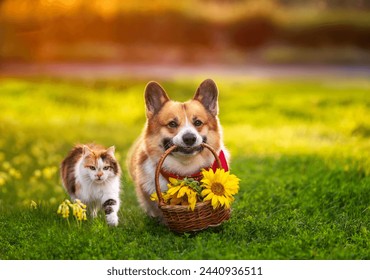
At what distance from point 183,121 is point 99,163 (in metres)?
0.67

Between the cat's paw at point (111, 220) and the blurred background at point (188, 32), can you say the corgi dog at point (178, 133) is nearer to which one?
the cat's paw at point (111, 220)

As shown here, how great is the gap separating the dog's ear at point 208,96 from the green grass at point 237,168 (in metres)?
0.85

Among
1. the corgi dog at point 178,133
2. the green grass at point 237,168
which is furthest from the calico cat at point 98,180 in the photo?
the corgi dog at point 178,133

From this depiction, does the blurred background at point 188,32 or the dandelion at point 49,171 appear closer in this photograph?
the dandelion at point 49,171

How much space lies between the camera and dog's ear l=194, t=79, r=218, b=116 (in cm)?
416

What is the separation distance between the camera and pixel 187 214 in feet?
13.0

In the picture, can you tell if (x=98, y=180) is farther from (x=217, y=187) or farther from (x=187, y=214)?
(x=217, y=187)

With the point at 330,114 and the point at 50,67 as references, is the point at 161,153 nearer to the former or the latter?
the point at 330,114

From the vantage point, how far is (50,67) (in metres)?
9.62

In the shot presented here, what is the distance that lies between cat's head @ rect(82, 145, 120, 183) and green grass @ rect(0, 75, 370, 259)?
330 mm

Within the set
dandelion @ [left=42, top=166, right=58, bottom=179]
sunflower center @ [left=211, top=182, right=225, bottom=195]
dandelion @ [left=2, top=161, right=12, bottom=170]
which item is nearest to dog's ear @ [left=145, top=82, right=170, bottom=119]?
sunflower center @ [left=211, top=182, right=225, bottom=195]

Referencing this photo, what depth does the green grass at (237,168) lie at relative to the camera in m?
4.04

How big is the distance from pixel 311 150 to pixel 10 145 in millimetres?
3411

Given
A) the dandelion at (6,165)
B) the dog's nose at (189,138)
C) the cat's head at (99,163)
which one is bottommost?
the dandelion at (6,165)
